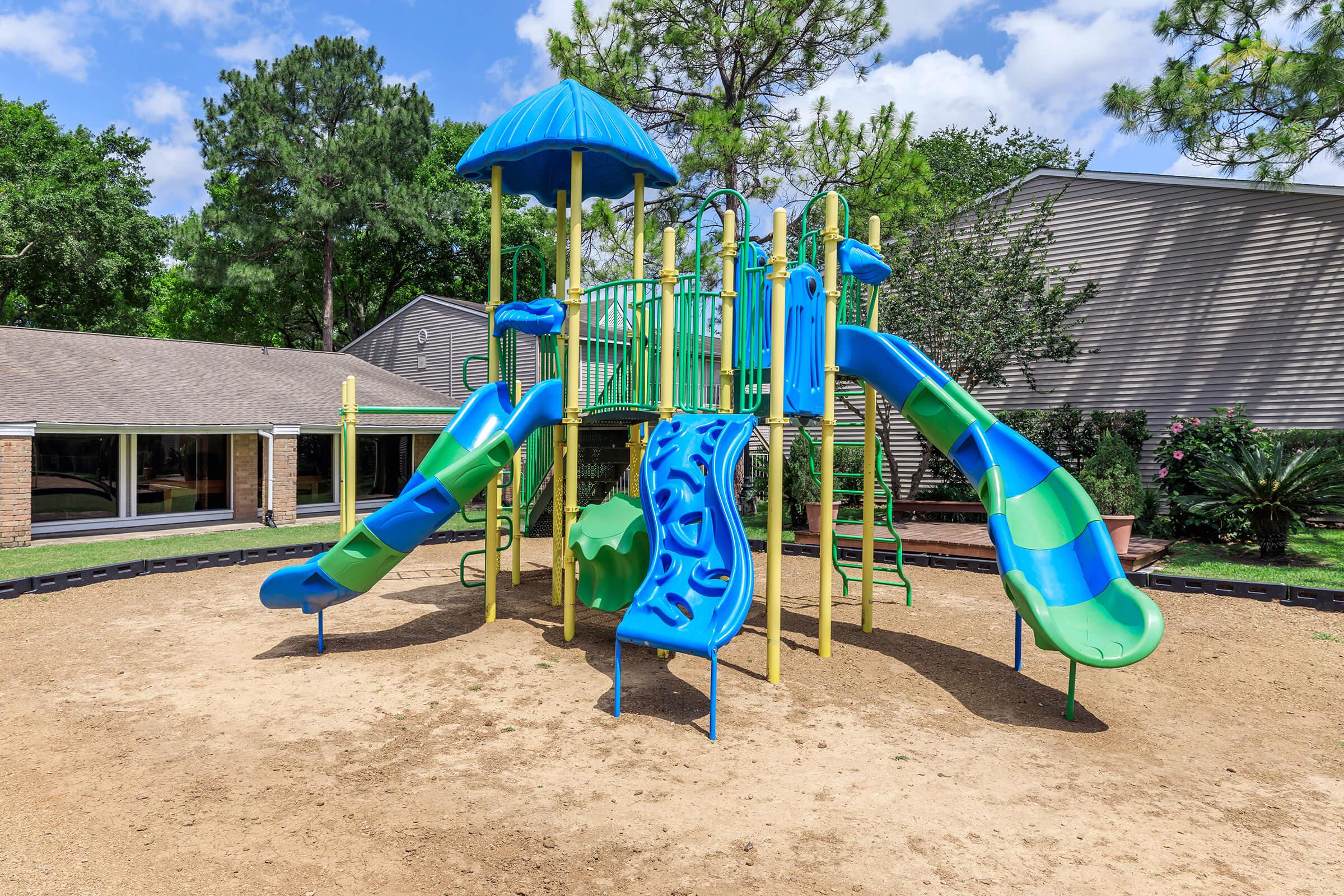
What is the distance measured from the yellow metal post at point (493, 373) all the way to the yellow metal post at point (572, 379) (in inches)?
32.1

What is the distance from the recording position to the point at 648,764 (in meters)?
4.65

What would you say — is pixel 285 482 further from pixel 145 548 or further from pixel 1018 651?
pixel 1018 651

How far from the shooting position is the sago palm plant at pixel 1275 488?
1037 cm

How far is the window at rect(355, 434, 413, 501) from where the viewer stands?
19.1 meters

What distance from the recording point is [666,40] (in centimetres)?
1723

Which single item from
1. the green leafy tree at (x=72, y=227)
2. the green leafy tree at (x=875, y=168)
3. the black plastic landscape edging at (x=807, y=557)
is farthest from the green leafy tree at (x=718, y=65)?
the green leafy tree at (x=72, y=227)

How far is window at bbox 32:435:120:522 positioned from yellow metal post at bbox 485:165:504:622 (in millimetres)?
10774

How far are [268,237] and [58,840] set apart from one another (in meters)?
27.9

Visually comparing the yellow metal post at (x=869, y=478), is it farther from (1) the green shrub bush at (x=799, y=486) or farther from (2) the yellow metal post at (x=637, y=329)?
(1) the green shrub bush at (x=799, y=486)

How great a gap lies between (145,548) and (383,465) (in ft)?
23.1

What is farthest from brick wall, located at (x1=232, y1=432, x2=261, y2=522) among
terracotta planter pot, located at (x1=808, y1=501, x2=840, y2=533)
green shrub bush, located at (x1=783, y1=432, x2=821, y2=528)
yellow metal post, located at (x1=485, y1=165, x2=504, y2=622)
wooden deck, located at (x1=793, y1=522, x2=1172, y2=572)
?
terracotta planter pot, located at (x1=808, y1=501, x2=840, y2=533)

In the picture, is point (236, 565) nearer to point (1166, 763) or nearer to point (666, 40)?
point (1166, 763)

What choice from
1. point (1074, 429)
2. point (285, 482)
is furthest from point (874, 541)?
point (285, 482)

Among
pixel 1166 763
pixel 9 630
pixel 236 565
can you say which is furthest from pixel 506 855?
pixel 236 565
